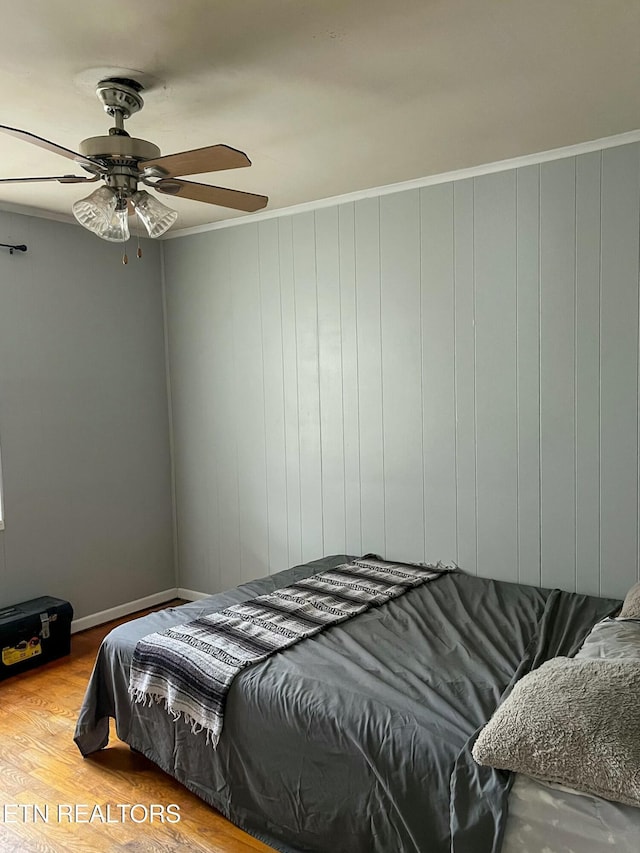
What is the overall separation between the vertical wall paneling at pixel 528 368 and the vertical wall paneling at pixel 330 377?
1043 millimetres

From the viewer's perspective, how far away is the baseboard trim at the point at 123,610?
4363 mm

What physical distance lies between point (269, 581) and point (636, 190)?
2.45 m

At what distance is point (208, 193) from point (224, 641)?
1.65 m

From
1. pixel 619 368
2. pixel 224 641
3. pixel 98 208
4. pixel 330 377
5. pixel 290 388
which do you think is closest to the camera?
pixel 98 208

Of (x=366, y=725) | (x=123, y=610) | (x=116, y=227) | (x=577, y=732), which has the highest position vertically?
(x=116, y=227)

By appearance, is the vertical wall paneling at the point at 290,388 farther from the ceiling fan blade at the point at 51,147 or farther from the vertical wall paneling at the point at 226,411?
the ceiling fan blade at the point at 51,147

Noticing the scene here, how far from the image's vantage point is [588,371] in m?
3.18

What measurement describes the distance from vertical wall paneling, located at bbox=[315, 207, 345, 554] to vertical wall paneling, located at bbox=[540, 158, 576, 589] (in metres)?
1.16

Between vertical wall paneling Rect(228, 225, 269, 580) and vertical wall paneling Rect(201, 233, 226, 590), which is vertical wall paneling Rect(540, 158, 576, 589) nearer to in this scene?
vertical wall paneling Rect(228, 225, 269, 580)

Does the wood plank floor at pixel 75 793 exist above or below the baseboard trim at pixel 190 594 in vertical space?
below

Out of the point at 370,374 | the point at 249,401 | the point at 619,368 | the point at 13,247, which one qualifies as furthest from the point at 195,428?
the point at 619,368

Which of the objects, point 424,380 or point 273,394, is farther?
point 273,394

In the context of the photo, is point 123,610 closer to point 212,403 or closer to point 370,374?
point 212,403

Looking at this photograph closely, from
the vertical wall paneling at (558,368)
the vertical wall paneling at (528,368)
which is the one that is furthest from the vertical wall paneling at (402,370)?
the vertical wall paneling at (558,368)
